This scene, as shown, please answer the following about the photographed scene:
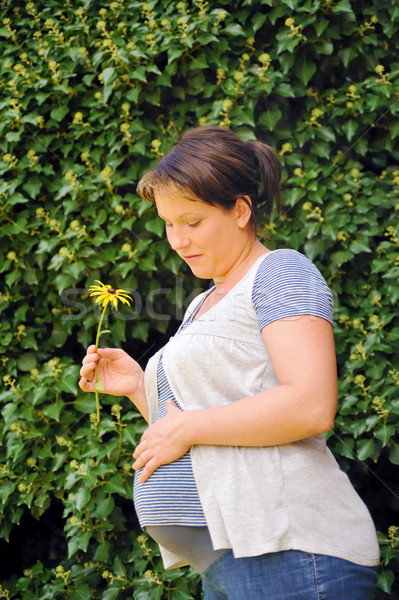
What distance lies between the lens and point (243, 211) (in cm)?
148

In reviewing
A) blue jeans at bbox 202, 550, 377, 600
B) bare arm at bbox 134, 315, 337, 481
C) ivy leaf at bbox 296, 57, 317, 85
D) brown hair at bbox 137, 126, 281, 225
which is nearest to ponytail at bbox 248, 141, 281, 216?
brown hair at bbox 137, 126, 281, 225

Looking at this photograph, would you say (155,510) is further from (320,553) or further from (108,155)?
(108,155)

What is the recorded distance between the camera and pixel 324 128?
2.64m

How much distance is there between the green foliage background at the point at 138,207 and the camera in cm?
254

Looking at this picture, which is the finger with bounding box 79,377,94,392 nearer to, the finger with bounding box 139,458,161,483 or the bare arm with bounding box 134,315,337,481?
the finger with bounding box 139,458,161,483

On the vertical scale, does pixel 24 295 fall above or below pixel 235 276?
below

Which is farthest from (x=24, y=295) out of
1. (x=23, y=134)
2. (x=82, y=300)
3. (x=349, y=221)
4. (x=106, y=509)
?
(x=349, y=221)

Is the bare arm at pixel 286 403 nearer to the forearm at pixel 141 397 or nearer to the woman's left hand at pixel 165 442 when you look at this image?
the woman's left hand at pixel 165 442

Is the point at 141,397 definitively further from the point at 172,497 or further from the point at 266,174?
the point at 266,174

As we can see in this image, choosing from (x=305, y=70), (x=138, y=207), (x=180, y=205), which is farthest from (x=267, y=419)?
(x=305, y=70)

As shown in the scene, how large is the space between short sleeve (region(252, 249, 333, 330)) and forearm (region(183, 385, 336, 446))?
0.49ft

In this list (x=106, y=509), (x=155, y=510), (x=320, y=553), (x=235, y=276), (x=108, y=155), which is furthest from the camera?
(x=108, y=155)

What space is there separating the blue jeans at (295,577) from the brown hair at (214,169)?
0.76 m

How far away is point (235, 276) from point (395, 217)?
1332mm
